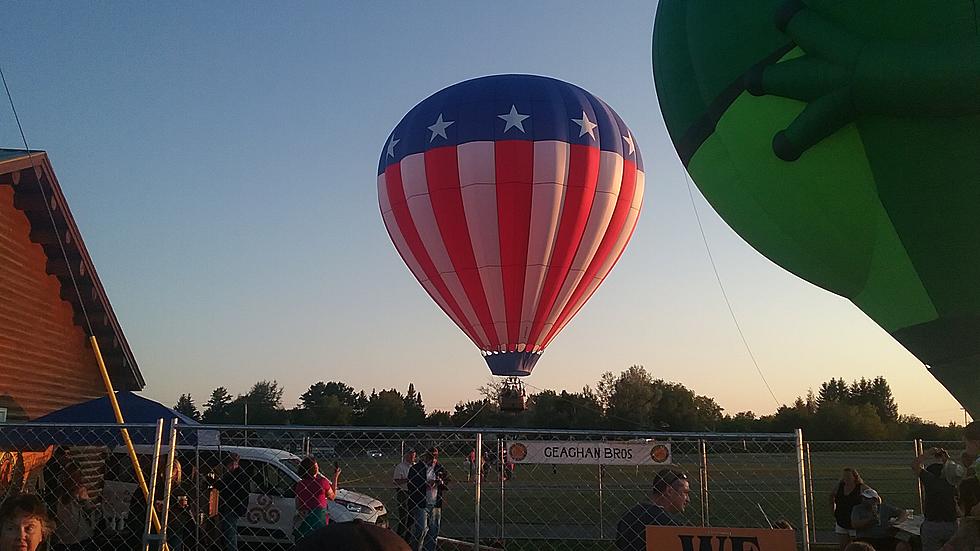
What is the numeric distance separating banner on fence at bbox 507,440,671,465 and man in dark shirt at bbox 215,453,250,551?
537cm

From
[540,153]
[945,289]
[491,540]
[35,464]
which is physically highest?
[540,153]

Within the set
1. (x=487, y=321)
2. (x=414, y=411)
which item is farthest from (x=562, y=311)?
(x=414, y=411)

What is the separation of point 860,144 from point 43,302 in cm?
1330

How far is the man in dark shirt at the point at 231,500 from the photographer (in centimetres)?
1001

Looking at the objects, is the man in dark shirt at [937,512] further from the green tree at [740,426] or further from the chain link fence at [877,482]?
the green tree at [740,426]

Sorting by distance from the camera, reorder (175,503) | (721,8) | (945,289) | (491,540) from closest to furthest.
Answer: (945,289) < (721,8) < (175,503) < (491,540)

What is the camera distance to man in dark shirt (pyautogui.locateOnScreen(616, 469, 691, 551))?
16.4 feet

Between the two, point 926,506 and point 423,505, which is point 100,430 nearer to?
point 423,505

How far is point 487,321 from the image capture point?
840 inches

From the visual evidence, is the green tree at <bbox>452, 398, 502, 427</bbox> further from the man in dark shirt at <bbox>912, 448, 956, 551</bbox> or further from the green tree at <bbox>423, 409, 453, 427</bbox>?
the man in dark shirt at <bbox>912, 448, 956, 551</bbox>

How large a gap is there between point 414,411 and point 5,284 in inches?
2509

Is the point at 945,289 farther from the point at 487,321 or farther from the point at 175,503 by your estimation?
the point at 487,321

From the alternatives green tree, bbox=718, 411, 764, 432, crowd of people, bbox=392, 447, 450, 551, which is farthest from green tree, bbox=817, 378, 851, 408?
crowd of people, bbox=392, 447, 450, 551

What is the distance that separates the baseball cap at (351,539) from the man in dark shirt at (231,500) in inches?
352
